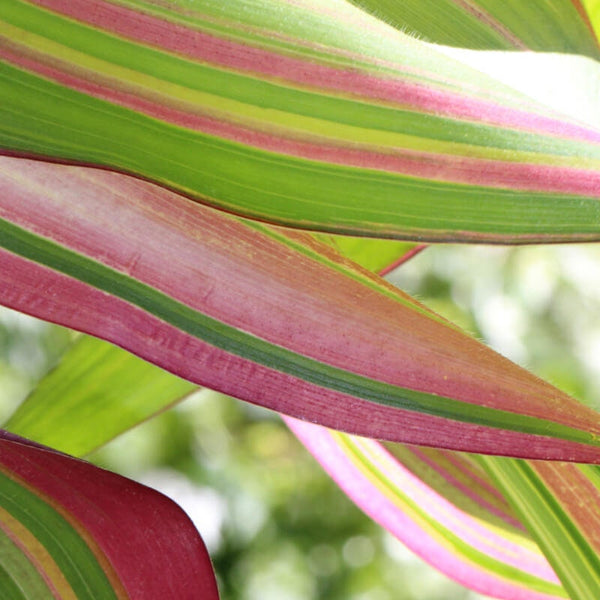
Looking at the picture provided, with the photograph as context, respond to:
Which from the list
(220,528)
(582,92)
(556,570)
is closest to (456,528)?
(556,570)

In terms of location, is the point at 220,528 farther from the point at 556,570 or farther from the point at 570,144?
the point at 570,144

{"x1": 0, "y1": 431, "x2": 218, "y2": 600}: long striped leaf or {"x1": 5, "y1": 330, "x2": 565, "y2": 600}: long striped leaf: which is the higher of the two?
{"x1": 5, "y1": 330, "x2": 565, "y2": 600}: long striped leaf

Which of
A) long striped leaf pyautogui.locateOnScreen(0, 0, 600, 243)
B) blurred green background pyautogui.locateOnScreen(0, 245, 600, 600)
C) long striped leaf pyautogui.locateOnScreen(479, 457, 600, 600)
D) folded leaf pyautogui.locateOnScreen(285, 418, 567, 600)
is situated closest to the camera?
long striped leaf pyautogui.locateOnScreen(0, 0, 600, 243)

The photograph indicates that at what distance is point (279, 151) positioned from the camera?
20 centimetres

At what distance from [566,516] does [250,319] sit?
6.6 inches

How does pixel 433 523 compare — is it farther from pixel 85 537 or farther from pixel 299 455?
pixel 299 455

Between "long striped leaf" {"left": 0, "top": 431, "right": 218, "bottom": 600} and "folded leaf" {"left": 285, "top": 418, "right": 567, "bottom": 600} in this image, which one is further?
"folded leaf" {"left": 285, "top": 418, "right": 567, "bottom": 600}

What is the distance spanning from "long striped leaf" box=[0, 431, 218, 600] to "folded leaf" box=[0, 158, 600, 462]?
0.16 feet

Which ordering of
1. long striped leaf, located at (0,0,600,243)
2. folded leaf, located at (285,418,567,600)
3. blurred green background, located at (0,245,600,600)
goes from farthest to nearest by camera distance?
blurred green background, located at (0,245,600,600), folded leaf, located at (285,418,567,600), long striped leaf, located at (0,0,600,243)

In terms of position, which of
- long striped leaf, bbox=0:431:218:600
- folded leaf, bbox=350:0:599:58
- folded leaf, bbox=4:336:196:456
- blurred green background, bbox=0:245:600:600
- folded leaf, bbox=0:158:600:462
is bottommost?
long striped leaf, bbox=0:431:218:600

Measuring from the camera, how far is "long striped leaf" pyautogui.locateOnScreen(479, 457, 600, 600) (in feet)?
1.11

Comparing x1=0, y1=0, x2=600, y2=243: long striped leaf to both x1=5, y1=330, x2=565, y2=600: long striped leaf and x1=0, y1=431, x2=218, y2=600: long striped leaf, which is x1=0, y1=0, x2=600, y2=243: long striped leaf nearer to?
x1=0, y1=431, x2=218, y2=600: long striped leaf

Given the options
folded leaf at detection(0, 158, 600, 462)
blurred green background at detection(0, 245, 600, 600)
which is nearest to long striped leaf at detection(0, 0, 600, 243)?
folded leaf at detection(0, 158, 600, 462)

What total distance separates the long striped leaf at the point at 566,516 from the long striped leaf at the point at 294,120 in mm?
169
